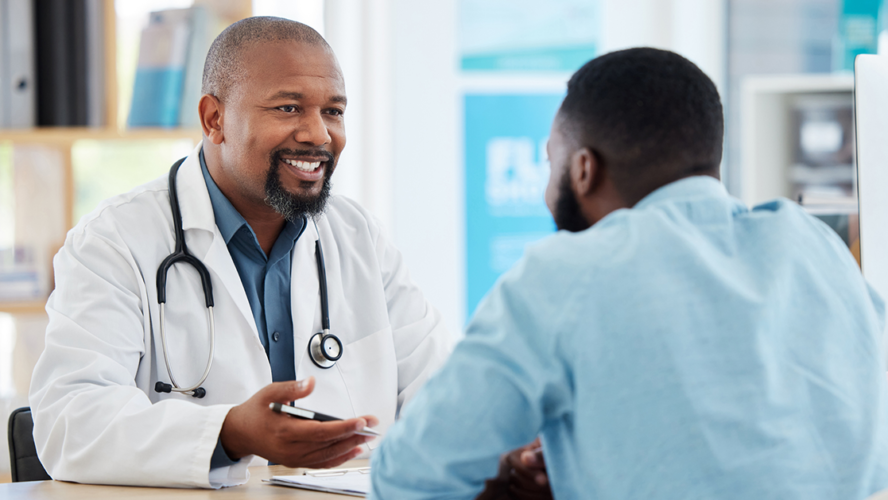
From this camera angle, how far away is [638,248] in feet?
2.45

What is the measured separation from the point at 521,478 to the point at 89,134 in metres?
1.97

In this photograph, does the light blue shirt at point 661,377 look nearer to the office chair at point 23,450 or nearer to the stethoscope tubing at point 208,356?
the stethoscope tubing at point 208,356

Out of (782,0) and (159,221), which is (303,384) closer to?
(159,221)

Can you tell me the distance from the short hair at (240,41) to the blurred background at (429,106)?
85 cm

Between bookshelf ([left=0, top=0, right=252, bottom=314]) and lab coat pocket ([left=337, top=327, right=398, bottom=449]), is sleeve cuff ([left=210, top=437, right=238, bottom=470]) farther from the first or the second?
bookshelf ([left=0, top=0, right=252, bottom=314])

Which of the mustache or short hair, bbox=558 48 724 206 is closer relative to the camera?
short hair, bbox=558 48 724 206

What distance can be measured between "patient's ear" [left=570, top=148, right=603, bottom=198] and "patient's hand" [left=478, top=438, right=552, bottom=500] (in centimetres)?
31

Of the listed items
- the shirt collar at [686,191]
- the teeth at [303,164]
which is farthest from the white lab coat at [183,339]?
the shirt collar at [686,191]

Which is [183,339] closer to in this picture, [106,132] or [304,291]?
[304,291]

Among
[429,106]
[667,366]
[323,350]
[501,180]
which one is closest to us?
[667,366]

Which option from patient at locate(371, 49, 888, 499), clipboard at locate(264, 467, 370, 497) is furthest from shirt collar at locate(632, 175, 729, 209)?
clipboard at locate(264, 467, 370, 497)

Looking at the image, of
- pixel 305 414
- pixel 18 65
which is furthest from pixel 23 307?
pixel 305 414

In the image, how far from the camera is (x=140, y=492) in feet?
3.63

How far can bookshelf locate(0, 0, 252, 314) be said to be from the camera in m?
2.36
